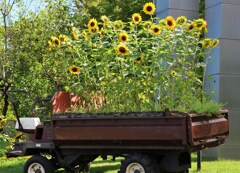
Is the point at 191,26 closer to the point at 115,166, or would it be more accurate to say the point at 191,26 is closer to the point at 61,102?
the point at 61,102

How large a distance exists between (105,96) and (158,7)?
506 cm

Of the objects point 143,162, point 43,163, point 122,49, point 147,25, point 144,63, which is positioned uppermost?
point 147,25

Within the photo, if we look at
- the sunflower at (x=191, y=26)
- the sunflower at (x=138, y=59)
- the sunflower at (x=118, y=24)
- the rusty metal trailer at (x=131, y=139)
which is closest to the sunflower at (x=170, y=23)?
the sunflower at (x=191, y=26)

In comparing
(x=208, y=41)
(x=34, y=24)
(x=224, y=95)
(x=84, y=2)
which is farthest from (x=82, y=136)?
(x=84, y=2)

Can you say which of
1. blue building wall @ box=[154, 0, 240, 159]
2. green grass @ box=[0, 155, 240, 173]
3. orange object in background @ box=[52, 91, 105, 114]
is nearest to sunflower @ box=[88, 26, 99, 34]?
orange object in background @ box=[52, 91, 105, 114]

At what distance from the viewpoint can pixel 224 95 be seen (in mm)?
10281

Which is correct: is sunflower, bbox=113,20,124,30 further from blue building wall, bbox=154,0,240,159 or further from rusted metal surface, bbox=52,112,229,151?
blue building wall, bbox=154,0,240,159

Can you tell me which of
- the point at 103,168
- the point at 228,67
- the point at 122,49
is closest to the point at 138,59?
the point at 122,49

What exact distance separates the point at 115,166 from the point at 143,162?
2859mm

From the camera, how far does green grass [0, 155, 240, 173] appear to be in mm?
8406

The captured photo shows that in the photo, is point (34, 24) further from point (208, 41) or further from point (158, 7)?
point (208, 41)

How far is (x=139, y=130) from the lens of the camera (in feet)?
20.5

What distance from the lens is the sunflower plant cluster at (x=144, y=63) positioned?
6922 millimetres

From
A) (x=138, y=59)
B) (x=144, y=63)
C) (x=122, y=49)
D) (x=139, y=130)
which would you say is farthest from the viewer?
(x=144, y=63)
